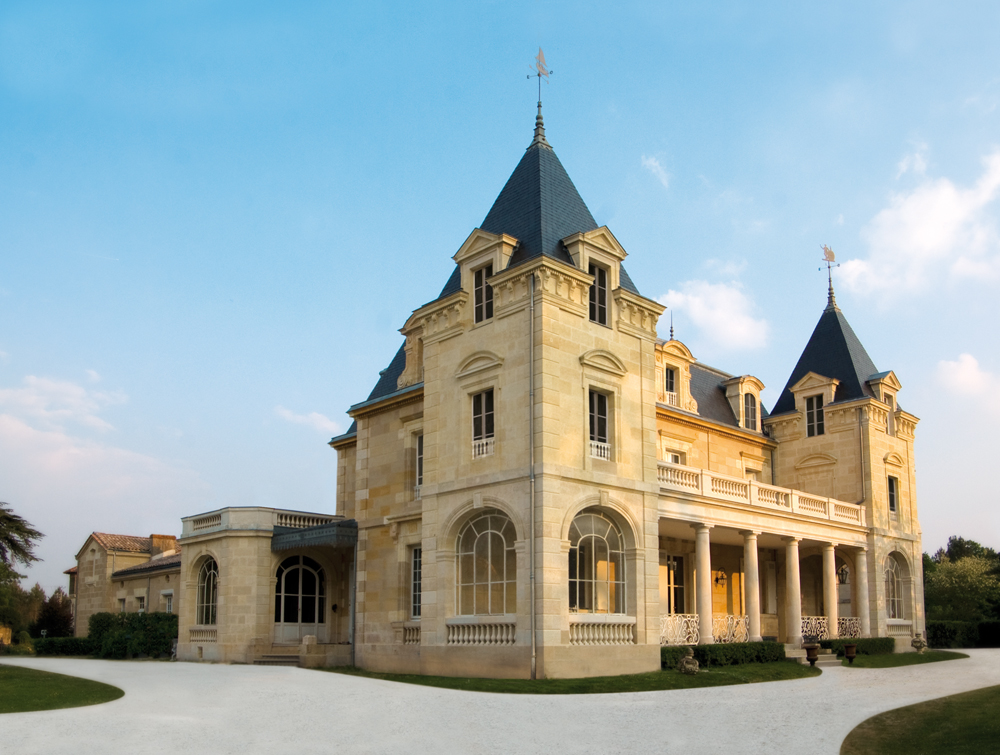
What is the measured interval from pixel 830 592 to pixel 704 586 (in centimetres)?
688

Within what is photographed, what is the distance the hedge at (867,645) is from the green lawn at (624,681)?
4619 millimetres

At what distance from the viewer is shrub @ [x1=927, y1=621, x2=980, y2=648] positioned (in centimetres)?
3912

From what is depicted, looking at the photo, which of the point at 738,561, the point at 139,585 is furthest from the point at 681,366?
the point at 139,585

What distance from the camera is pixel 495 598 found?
21.9m

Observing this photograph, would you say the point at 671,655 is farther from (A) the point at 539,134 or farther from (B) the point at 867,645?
(A) the point at 539,134

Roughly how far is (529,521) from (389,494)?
23.6 feet

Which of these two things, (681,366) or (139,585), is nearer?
(681,366)

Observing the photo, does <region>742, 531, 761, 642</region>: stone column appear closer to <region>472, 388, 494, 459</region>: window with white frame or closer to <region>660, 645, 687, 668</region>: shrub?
<region>660, 645, 687, 668</region>: shrub

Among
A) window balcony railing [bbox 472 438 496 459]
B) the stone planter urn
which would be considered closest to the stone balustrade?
the stone planter urn

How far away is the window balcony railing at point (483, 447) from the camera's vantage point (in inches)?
884

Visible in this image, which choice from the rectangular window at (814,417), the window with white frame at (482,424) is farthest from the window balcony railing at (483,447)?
the rectangular window at (814,417)

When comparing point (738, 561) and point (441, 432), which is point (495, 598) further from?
point (738, 561)

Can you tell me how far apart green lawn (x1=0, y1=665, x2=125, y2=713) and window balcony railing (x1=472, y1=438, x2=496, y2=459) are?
30.4 ft

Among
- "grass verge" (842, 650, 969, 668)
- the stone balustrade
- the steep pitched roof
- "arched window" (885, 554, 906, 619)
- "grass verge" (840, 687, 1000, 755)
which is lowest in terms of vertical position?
"grass verge" (842, 650, 969, 668)
